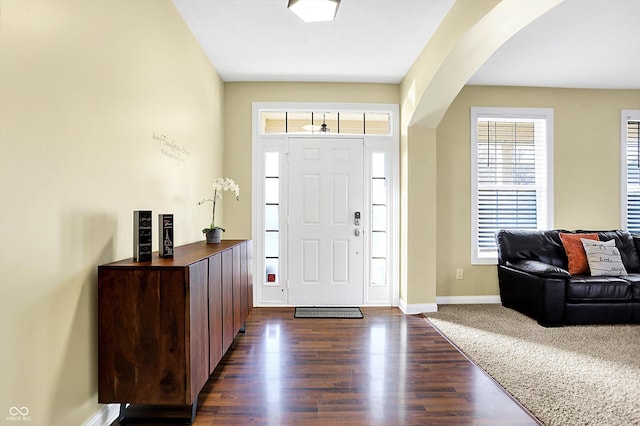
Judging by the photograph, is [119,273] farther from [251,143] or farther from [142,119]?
[251,143]

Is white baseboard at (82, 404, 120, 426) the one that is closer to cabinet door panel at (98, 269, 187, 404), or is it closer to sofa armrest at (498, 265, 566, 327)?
cabinet door panel at (98, 269, 187, 404)

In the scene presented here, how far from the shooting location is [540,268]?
384 centimetres

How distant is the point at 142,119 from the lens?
2320 mm

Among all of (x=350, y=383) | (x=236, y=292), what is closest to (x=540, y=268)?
(x=350, y=383)

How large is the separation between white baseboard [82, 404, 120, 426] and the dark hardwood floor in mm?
454

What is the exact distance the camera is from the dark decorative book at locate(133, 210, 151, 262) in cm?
198

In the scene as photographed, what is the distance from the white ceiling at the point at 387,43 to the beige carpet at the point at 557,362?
9.11 feet

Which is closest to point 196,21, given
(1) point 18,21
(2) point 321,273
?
(1) point 18,21

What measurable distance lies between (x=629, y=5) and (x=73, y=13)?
12.6 feet

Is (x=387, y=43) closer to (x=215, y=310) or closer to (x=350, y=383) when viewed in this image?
(x=215, y=310)

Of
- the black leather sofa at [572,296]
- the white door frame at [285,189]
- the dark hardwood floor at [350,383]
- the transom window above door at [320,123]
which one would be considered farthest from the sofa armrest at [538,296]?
the transom window above door at [320,123]

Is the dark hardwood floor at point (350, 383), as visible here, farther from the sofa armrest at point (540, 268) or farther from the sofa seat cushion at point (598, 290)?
the sofa seat cushion at point (598, 290)

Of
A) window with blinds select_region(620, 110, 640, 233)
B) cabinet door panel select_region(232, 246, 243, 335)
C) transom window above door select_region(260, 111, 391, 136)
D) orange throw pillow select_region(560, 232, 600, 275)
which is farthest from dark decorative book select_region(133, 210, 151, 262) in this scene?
window with blinds select_region(620, 110, 640, 233)

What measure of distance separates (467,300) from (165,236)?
12.6ft
